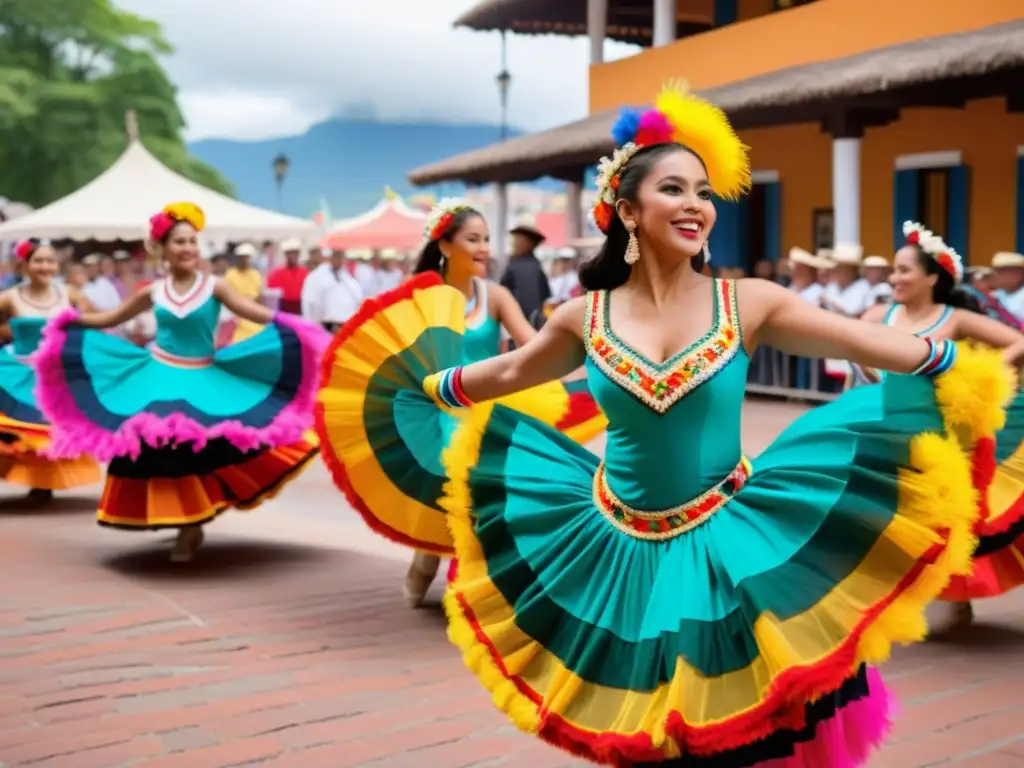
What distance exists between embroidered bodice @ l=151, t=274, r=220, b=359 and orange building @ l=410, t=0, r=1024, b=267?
8628mm

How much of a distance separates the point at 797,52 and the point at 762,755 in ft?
55.2

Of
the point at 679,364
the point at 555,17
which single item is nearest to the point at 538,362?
the point at 679,364

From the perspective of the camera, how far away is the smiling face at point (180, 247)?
8.07m

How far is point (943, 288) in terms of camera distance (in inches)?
264

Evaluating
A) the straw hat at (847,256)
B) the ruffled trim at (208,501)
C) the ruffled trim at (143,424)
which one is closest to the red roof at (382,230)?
the straw hat at (847,256)

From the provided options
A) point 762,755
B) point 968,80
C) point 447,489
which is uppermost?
point 968,80

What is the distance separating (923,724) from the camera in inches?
194

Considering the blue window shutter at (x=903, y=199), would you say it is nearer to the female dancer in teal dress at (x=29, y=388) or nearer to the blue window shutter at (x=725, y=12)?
the blue window shutter at (x=725, y=12)

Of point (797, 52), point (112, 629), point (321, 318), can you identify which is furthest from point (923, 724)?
point (321, 318)

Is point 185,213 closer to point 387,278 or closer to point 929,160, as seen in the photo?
point 929,160

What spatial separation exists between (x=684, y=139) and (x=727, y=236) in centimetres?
1899

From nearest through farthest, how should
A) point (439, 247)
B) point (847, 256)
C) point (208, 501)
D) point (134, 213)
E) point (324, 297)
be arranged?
1. point (439, 247)
2. point (208, 501)
3. point (847, 256)
4. point (324, 297)
5. point (134, 213)

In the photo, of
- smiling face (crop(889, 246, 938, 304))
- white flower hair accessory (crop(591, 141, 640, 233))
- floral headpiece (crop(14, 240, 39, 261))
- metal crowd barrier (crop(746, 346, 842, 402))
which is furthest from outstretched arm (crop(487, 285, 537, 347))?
metal crowd barrier (crop(746, 346, 842, 402))

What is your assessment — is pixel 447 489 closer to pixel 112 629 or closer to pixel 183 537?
pixel 112 629
